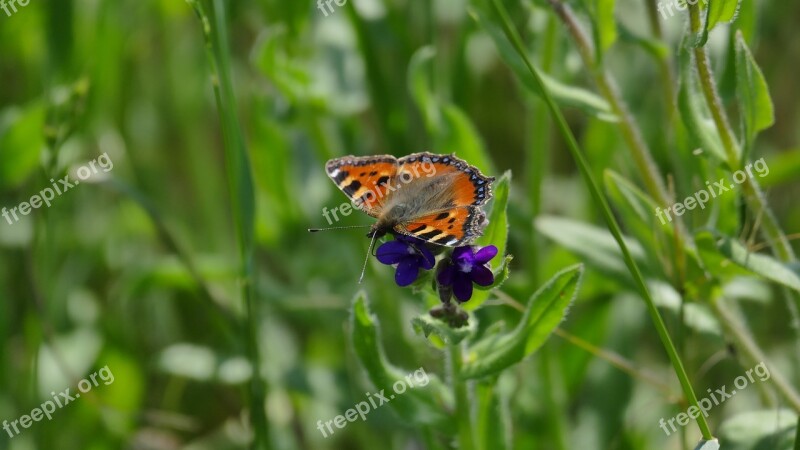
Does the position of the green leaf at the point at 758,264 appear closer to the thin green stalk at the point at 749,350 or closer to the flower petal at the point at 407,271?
the thin green stalk at the point at 749,350

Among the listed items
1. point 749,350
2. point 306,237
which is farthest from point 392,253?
point 306,237

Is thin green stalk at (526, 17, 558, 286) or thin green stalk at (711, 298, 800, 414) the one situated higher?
thin green stalk at (526, 17, 558, 286)

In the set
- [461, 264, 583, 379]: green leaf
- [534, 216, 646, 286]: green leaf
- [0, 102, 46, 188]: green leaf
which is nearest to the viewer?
[461, 264, 583, 379]: green leaf

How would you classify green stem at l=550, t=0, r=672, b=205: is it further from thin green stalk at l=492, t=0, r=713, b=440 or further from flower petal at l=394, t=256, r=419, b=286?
flower petal at l=394, t=256, r=419, b=286

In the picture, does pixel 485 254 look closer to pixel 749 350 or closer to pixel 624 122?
pixel 624 122

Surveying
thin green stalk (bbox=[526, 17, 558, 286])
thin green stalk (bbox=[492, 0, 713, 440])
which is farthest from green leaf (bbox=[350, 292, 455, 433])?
thin green stalk (bbox=[526, 17, 558, 286])

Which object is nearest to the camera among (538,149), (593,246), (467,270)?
(467,270)

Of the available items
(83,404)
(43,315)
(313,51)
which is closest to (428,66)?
(313,51)
